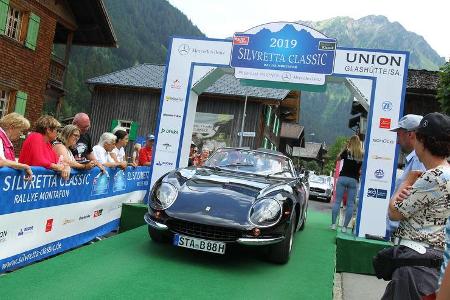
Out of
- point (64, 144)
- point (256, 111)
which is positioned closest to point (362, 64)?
point (64, 144)

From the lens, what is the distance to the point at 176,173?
6.01m

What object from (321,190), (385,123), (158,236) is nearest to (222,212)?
(158,236)

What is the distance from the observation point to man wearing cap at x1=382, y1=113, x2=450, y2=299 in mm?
2297

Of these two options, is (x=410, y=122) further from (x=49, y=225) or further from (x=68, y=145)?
(x=68, y=145)

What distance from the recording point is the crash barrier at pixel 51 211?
177 inches

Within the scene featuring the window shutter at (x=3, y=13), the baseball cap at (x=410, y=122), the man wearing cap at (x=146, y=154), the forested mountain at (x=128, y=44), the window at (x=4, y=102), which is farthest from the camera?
the forested mountain at (x=128, y=44)

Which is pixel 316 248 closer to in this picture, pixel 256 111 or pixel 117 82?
pixel 256 111

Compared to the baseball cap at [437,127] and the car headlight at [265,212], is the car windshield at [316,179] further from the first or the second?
the baseball cap at [437,127]

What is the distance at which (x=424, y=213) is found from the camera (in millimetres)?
2410

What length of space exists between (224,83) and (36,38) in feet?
52.4

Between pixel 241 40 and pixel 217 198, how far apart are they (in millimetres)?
5002

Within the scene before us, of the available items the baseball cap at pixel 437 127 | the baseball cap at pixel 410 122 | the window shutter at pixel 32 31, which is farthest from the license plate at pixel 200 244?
the window shutter at pixel 32 31

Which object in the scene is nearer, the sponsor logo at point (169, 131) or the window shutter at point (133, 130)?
the sponsor logo at point (169, 131)

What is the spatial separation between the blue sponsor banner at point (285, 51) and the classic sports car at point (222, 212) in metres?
3.79
